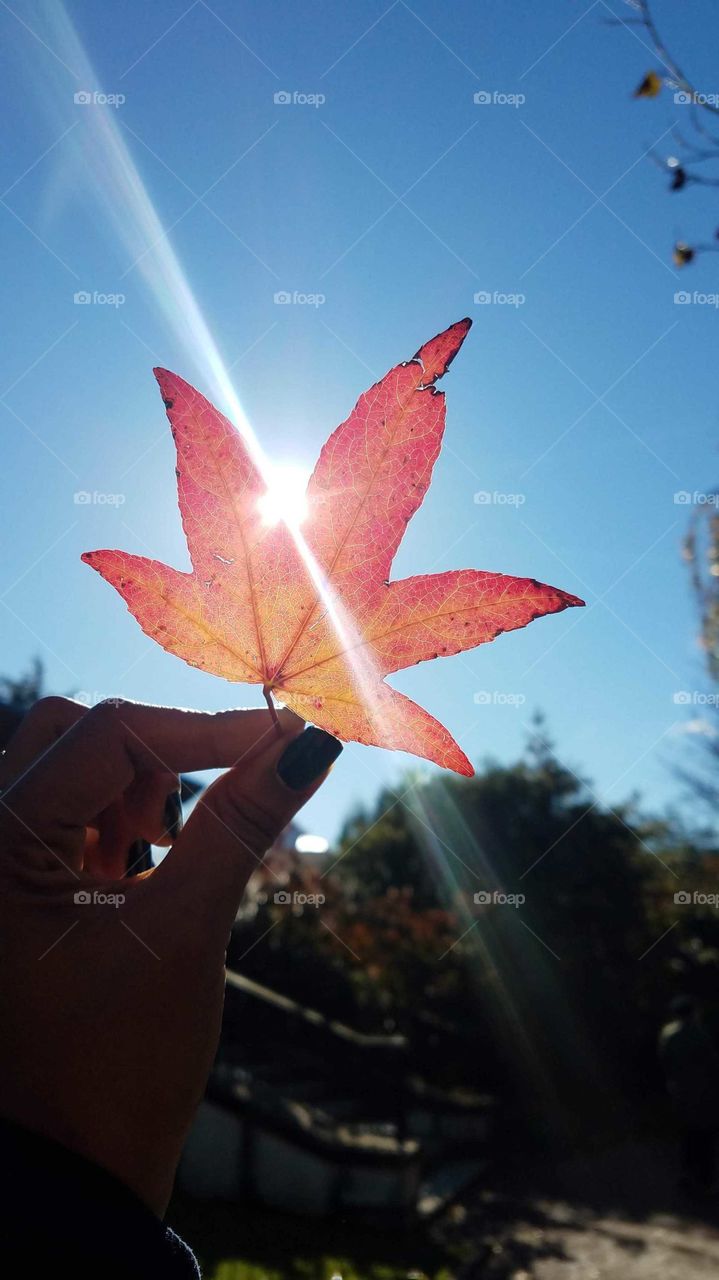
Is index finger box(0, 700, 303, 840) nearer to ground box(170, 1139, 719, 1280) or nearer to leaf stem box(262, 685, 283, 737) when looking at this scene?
leaf stem box(262, 685, 283, 737)

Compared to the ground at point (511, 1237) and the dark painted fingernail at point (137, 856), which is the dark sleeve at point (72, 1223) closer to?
the dark painted fingernail at point (137, 856)

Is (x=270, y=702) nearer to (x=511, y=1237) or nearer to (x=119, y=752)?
(x=119, y=752)

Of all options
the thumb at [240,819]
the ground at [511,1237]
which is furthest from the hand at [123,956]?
the ground at [511,1237]

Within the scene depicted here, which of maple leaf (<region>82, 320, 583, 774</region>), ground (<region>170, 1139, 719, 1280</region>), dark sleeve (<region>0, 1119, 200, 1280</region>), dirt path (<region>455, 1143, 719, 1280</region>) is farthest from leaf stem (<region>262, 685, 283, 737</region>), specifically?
dirt path (<region>455, 1143, 719, 1280</region>)

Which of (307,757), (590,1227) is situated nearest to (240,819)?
(307,757)

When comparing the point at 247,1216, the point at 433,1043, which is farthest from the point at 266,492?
the point at 433,1043

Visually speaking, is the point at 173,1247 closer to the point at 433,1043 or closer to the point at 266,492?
the point at 266,492
